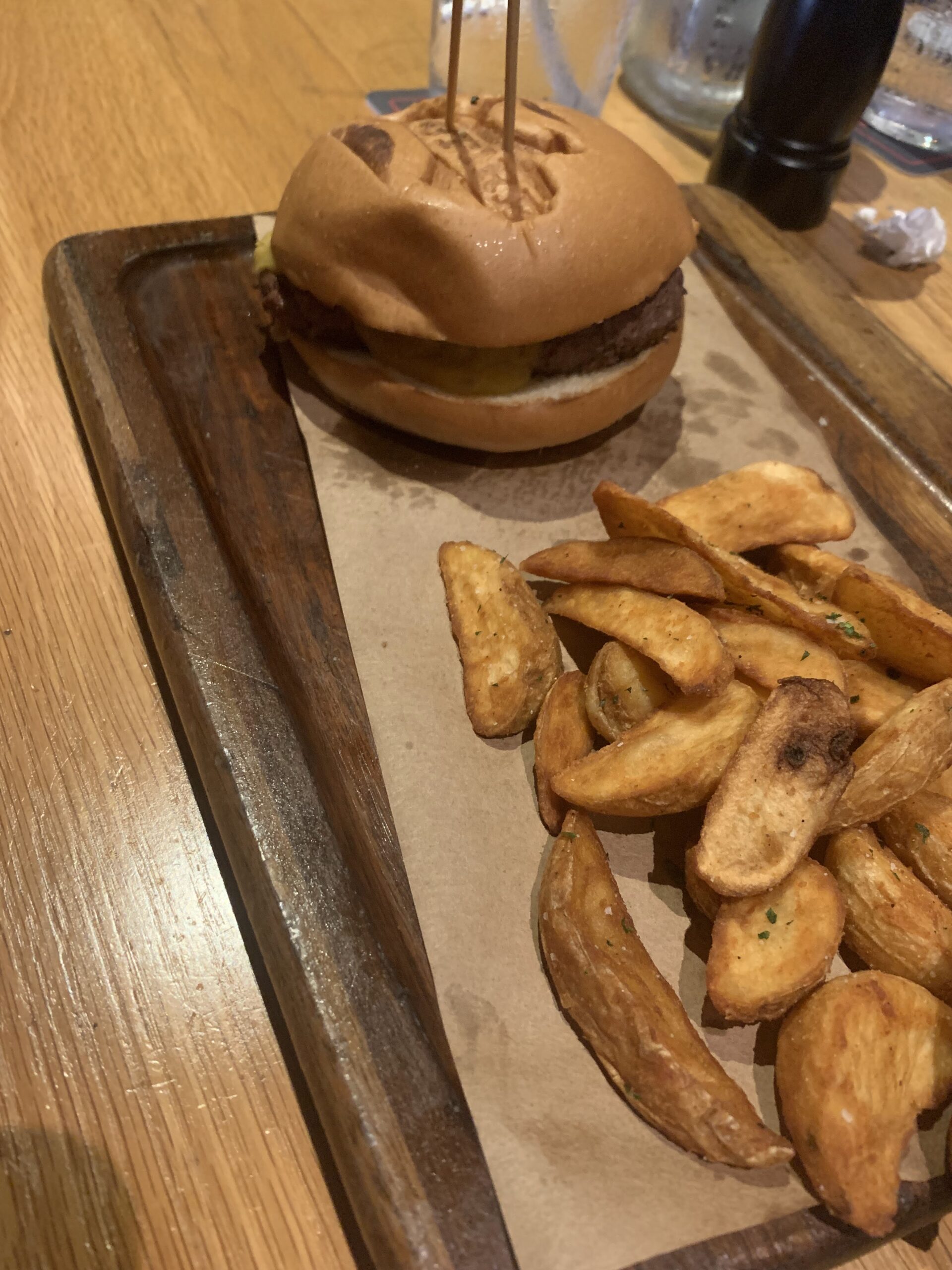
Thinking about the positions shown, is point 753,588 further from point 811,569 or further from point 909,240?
point 909,240

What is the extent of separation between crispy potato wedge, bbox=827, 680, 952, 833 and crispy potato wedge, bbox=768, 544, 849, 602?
324 mm

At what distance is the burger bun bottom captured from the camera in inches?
64.0

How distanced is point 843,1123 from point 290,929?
68 centimetres

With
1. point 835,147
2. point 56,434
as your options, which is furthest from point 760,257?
point 56,434

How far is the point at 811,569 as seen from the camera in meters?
1.46

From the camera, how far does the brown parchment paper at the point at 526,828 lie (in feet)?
3.14

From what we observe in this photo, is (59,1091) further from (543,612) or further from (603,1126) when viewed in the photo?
(543,612)

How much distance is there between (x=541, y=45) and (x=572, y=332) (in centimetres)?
158

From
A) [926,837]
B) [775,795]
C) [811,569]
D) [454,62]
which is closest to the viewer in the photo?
[775,795]

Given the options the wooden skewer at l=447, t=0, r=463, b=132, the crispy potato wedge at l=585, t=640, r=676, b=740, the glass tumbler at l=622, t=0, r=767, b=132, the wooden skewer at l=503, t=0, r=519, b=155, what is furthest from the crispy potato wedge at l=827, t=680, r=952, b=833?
the glass tumbler at l=622, t=0, r=767, b=132

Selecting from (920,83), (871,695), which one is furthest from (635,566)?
(920,83)

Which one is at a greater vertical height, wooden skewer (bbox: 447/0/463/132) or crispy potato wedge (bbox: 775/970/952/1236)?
wooden skewer (bbox: 447/0/463/132)

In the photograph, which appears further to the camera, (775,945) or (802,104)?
(802,104)

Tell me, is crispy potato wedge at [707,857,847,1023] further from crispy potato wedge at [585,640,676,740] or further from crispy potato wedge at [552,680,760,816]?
crispy potato wedge at [585,640,676,740]
